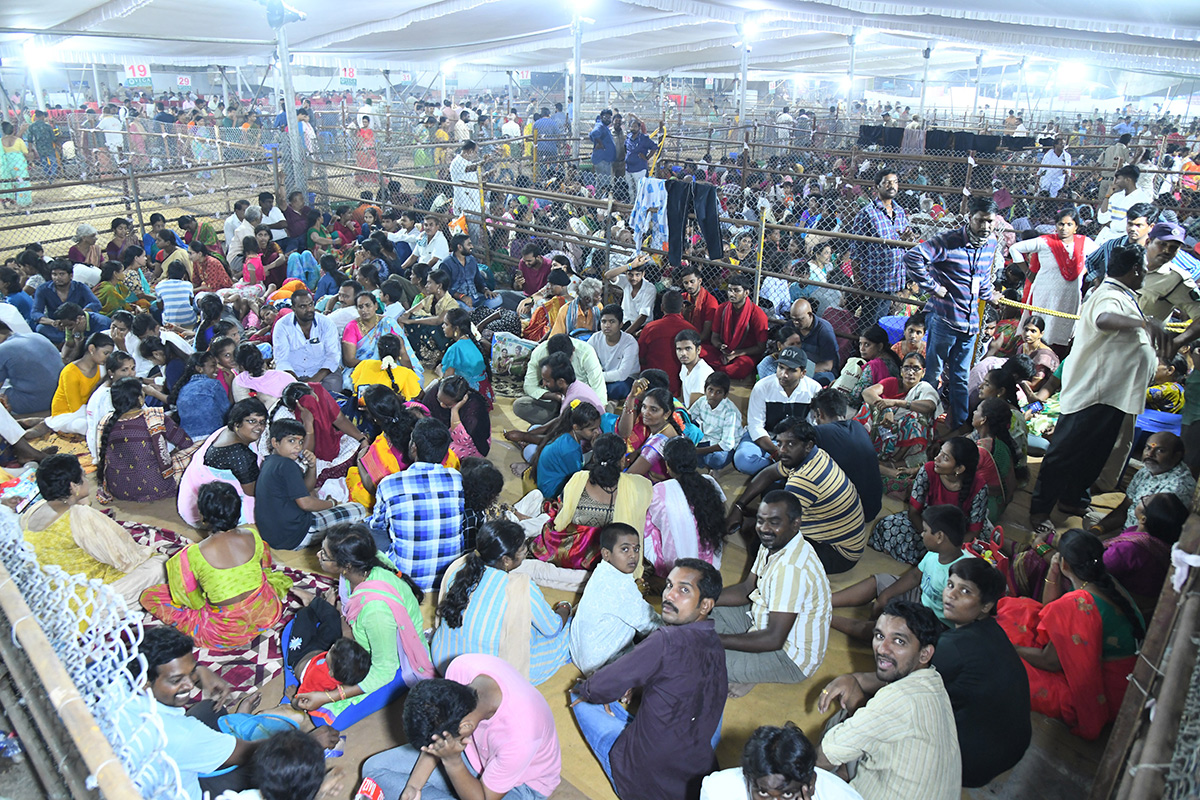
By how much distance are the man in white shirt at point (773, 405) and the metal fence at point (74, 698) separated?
401cm

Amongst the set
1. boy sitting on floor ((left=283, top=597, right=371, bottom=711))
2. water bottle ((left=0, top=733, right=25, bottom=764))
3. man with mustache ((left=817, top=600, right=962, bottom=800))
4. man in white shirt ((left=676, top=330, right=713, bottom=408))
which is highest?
man in white shirt ((left=676, top=330, right=713, bottom=408))

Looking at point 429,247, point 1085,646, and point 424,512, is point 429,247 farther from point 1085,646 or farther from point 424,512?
point 1085,646

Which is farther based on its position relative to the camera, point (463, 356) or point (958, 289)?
point (463, 356)

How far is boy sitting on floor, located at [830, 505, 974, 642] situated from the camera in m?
3.67

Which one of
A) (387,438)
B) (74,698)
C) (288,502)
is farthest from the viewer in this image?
(387,438)

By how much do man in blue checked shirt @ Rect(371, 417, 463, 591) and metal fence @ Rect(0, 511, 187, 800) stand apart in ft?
5.17

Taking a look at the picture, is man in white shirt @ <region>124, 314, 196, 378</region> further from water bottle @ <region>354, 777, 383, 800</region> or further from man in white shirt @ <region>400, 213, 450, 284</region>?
water bottle @ <region>354, 777, 383, 800</region>

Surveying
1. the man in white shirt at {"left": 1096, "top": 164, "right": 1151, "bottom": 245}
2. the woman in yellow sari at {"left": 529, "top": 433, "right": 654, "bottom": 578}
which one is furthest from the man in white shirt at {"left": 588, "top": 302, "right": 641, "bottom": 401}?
the man in white shirt at {"left": 1096, "top": 164, "right": 1151, "bottom": 245}

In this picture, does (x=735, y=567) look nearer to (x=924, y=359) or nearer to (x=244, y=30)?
(x=924, y=359)

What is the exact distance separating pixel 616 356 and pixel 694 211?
1.68 meters

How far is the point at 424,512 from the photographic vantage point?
3.89 metres

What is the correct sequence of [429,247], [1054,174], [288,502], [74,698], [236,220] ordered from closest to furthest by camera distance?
[74,698]
[288,502]
[429,247]
[236,220]
[1054,174]

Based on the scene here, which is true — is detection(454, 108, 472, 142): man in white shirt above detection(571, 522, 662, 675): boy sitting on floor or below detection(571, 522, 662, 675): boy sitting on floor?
above

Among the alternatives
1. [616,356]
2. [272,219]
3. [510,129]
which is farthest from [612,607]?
[510,129]
